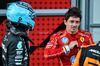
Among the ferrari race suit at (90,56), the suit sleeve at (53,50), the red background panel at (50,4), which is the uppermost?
the red background panel at (50,4)

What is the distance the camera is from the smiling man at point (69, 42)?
2.49 meters

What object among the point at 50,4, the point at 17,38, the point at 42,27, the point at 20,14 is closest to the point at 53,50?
the point at 17,38

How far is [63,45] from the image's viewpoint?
2602 mm

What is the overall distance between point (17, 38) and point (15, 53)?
18 centimetres

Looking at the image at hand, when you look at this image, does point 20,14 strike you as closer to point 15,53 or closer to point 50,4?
point 15,53

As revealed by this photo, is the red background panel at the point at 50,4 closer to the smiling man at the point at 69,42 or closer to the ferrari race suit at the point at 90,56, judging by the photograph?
the smiling man at the point at 69,42

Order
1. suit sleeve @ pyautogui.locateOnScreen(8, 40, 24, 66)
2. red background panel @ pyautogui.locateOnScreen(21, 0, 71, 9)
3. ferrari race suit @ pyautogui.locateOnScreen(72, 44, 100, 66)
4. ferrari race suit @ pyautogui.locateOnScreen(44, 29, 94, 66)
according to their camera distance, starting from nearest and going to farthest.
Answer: ferrari race suit @ pyautogui.locateOnScreen(72, 44, 100, 66), suit sleeve @ pyautogui.locateOnScreen(8, 40, 24, 66), ferrari race suit @ pyautogui.locateOnScreen(44, 29, 94, 66), red background panel @ pyautogui.locateOnScreen(21, 0, 71, 9)

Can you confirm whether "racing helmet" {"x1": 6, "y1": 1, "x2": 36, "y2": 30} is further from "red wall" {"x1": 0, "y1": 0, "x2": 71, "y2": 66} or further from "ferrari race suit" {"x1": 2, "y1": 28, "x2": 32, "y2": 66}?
"red wall" {"x1": 0, "y1": 0, "x2": 71, "y2": 66}

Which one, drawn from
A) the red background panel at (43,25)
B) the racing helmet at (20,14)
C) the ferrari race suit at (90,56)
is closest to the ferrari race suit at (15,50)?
the racing helmet at (20,14)

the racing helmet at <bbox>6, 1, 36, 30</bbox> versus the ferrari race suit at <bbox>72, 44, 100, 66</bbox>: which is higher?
the racing helmet at <bbox>6, 1, 36, 30</bbox>

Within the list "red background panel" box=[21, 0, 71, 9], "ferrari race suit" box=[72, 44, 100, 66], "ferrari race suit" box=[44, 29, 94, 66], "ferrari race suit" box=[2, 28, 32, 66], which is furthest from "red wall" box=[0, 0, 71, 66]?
"ferrari race suit" box=[72, 44, 100, 66]

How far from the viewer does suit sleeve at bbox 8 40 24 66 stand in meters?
2.23

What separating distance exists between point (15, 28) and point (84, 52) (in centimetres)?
99

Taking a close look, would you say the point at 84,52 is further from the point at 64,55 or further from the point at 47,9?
the point at 47,9
